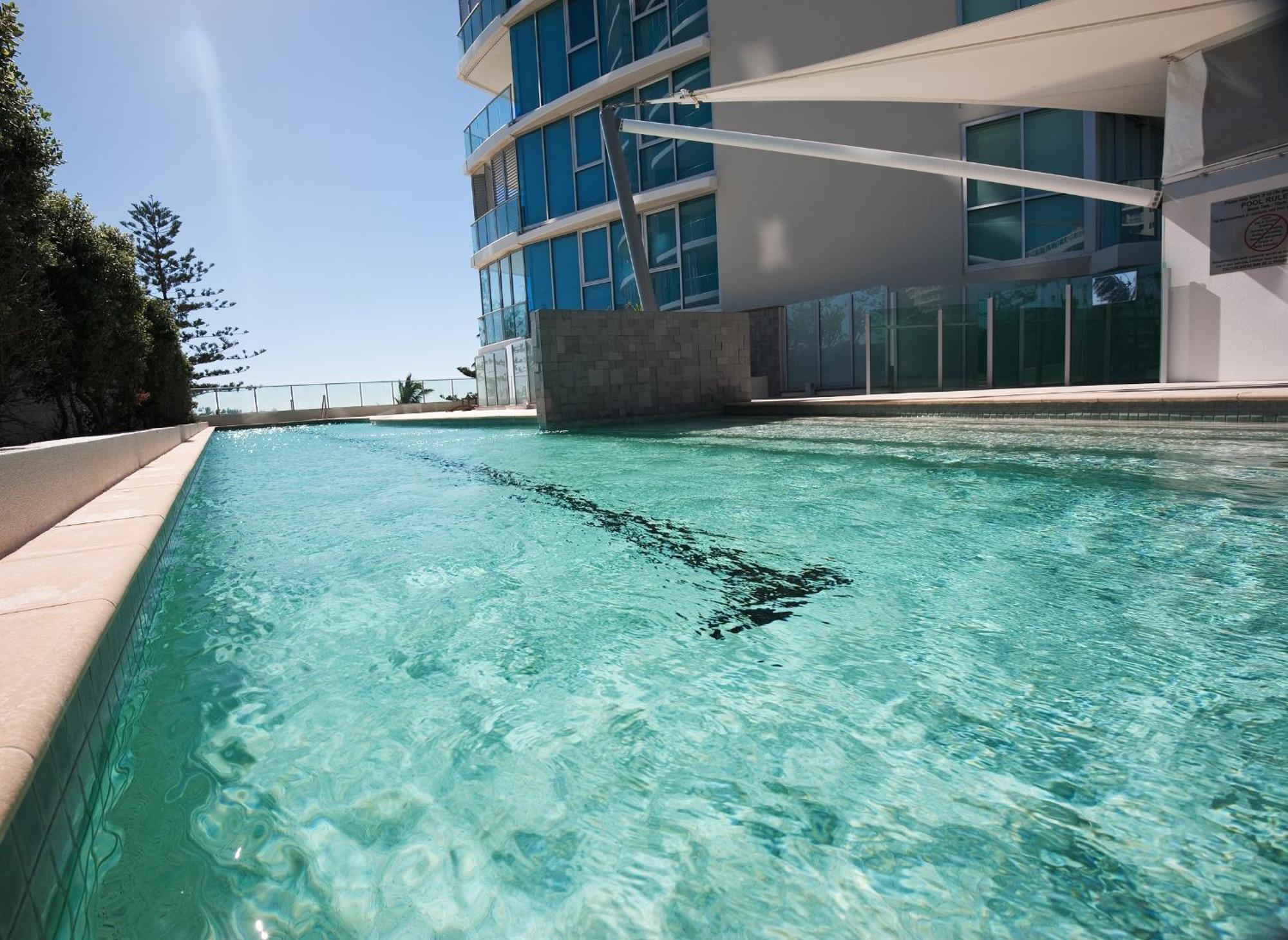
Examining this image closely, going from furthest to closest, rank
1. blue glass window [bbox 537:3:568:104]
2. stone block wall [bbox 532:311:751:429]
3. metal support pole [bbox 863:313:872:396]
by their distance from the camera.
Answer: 1. blue glass window [bbox 537:3:568:104]
2. metal support pole [bbox 863:313:872:396]
3. stone block wall [bbox 532:311:751:429]

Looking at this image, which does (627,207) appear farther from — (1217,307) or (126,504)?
(126,504)

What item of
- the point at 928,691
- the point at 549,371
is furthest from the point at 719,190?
the point at 928,691

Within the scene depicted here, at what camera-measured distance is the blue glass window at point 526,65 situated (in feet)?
59.2

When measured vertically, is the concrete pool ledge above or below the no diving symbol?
below

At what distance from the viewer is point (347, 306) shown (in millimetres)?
44094

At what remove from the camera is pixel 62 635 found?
1668 mm

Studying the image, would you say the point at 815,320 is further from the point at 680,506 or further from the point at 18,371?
the point at 18,371

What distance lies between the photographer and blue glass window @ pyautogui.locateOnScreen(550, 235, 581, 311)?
59.1 ft

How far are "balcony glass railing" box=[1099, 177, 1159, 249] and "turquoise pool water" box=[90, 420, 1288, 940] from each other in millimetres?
9659

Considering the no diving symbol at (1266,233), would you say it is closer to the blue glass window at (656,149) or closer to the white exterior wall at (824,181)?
the white exterior wall at (824,181)

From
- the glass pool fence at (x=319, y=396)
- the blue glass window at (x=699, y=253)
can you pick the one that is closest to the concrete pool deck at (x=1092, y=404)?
the blue glass window at (x=699, y=253)

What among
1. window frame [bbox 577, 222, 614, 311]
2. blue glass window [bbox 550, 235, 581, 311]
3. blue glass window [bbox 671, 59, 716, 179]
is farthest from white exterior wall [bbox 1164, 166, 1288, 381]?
blue glass window [bbox 550, 235, 581, 311]

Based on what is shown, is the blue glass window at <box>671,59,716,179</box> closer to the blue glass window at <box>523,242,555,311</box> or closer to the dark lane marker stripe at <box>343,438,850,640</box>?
the blue glass window at <box>523,242,555,311</box>

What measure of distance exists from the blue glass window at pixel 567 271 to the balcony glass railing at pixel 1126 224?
11664 millimetres
